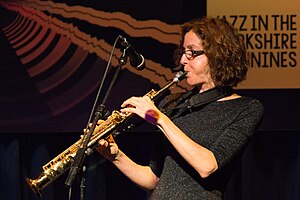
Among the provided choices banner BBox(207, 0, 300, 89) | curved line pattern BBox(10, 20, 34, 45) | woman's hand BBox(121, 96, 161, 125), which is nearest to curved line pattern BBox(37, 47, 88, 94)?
curved line pattern BBox(10, 20, 34, 45)

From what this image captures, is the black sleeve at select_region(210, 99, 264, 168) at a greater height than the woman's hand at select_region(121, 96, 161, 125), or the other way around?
the woman's hand at select_region(121, 96, 161, 125)

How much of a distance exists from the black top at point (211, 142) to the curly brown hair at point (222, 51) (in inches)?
3.7

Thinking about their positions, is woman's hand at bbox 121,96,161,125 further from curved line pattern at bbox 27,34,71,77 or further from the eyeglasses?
curved line pattern at bbox 27,34,71,77

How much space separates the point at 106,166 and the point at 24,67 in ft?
2.23

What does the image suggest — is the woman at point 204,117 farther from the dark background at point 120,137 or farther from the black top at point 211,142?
the dark background at point 120,137

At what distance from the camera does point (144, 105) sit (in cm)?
213

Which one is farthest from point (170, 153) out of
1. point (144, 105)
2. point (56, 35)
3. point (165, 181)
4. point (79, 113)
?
point (56, 35)

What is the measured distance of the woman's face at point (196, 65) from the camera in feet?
7.45

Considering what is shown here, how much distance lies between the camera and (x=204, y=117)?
2289 millimetres

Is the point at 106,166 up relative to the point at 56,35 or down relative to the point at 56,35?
down

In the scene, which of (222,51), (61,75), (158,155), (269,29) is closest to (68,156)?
(158,155)

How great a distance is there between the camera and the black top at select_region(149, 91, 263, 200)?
7.19ft

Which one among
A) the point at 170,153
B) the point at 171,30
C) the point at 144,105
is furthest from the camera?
the point at 171,30

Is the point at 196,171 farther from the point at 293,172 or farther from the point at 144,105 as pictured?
the point at 293,172
